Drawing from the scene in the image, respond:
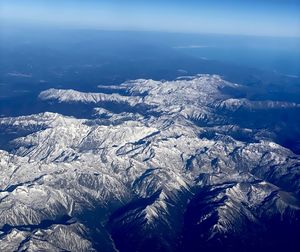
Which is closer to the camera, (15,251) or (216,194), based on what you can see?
(15,251)

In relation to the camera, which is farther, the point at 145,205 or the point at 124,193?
the point at 124,193

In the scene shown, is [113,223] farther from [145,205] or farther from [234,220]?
[234,220]

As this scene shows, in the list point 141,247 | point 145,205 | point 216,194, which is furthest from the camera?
point 216,194

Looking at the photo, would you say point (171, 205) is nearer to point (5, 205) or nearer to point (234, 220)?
point (234, 220)

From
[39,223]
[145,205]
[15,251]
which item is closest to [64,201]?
[39,223]

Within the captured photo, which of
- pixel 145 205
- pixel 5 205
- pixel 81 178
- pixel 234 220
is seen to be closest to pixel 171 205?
pixel 145 205

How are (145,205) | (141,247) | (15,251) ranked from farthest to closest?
(145,205) < (141,247) < (15,251)

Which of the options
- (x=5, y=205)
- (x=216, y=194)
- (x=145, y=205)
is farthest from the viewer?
(x=216, y=194)

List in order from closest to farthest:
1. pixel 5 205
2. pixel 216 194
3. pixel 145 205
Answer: pixel 5 205 < pixel 145 205 < pixel 216 194
